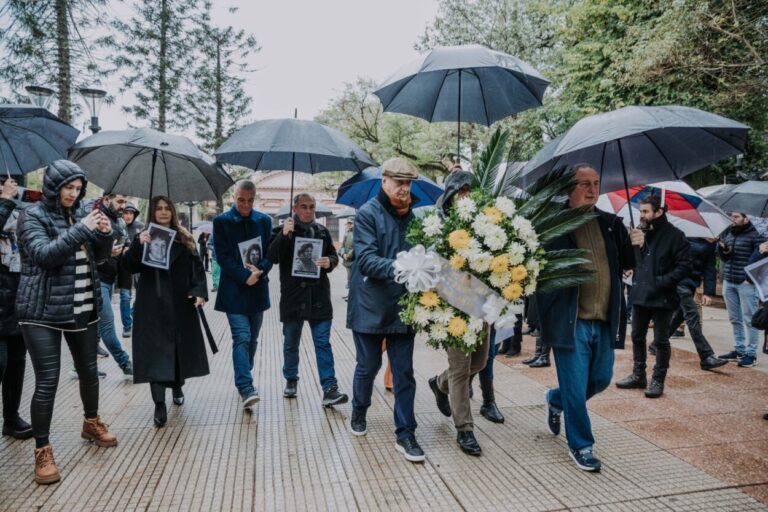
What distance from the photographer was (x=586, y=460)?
3.52 m

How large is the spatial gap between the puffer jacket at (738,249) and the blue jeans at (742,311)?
0.37ft

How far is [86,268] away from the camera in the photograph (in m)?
3.65

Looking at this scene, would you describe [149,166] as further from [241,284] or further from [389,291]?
[389,291]

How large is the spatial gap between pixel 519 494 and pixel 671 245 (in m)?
3.45

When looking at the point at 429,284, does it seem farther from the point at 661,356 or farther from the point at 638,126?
the point at 661,356

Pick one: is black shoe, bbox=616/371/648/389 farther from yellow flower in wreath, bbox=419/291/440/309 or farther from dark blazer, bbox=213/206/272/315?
dark blazer, bbox=213/206/272/315

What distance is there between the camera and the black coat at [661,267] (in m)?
5.29

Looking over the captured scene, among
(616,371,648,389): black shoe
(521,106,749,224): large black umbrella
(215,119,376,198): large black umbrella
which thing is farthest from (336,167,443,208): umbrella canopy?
(616,371,648,389): black shoe

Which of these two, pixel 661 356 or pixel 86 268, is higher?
pixel 86 268

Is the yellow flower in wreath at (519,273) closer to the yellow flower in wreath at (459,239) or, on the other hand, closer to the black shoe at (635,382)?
the yellow flower in wreath at (459,239)

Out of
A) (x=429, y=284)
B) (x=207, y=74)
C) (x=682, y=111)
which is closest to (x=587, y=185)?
(x=682, y=111)

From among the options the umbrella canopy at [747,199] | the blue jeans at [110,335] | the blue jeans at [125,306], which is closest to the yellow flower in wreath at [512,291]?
the blue jeans at [110,335]

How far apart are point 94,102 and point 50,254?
6.72 m

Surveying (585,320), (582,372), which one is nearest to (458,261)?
Result: (585,320)
